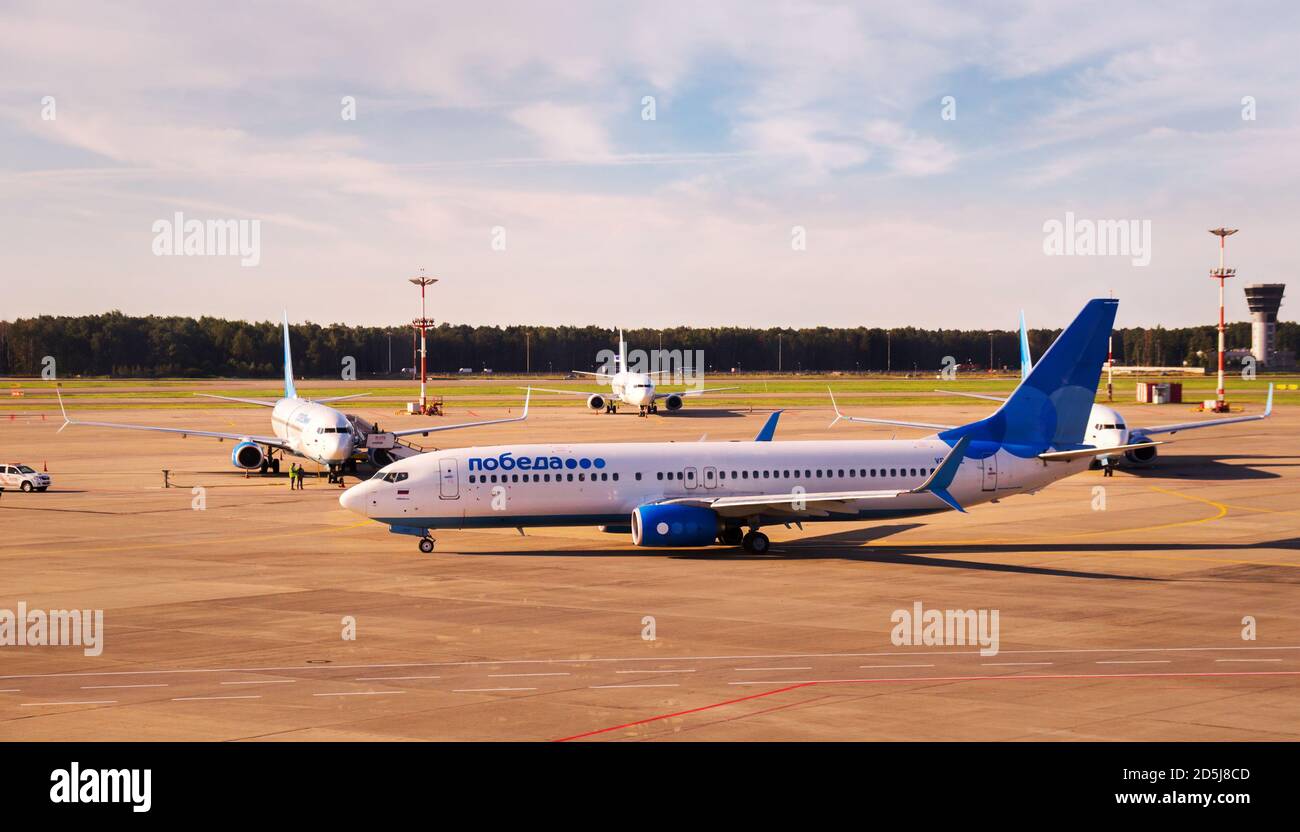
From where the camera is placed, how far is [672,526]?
46.6 metres

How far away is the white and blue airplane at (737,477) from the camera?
156 feet

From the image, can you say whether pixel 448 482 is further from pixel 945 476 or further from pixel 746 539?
pixel 945 476

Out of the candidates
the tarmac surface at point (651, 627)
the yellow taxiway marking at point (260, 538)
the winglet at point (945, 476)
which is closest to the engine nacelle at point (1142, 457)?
the tarmac surface at point (651, 627)

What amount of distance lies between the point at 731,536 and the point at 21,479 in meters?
44.6

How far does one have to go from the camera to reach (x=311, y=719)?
24.3 metres

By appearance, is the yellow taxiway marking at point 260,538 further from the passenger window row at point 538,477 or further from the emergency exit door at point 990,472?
the emergency exit door at point 990,472

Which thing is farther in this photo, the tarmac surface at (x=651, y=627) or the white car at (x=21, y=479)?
the white car at (x=21, y=479)

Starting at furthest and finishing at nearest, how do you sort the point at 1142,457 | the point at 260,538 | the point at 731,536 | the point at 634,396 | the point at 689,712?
the point at 634,396
the point at 1142,457
the point at 260,538
the point at 731,536
the point at 689,712

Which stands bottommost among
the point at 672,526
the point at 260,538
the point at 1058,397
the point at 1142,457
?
the point at 260,538

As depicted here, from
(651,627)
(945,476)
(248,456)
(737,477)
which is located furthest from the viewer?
(248,456)

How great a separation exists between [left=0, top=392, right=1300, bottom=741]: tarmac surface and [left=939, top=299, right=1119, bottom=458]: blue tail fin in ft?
13.8

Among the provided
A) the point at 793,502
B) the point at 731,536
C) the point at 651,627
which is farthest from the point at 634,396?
the point at 651,627

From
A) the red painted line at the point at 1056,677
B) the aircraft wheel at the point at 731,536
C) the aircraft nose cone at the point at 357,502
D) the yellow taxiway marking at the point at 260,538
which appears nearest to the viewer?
the red painted line at the point at 1056,677

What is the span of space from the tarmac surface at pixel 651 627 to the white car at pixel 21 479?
7.09m
